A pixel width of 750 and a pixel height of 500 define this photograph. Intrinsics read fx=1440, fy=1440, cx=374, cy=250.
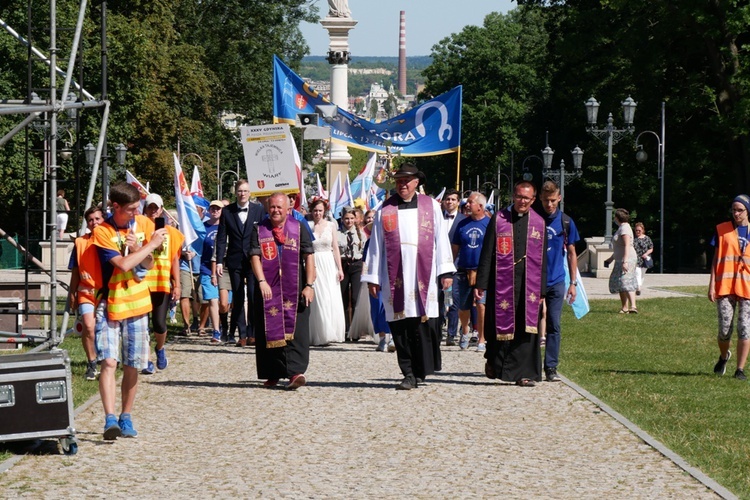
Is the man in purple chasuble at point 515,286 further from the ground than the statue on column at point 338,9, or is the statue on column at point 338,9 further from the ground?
the statue on column at point 338,9

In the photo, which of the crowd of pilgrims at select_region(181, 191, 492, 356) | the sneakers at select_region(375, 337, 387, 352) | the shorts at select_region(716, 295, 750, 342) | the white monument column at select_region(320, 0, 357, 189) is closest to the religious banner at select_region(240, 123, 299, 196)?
the crowd of pilgrims at select_region(181, 191, 492, 356)

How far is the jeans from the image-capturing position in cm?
1288

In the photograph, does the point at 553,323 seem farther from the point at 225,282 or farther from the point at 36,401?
the point at 36,401

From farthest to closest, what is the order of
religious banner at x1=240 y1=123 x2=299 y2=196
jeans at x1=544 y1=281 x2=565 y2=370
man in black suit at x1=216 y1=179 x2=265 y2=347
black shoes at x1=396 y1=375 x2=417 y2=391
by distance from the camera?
man in black suit at x1=216 y1=179 x2=265 y2=347 → religious banner at x1=240 y1=123 x2=299 y2=196 → jeans at x1=544 y1=281 x2=565 y2=370 → black shoes at x1=396 y1=375 x2=417 y2=391

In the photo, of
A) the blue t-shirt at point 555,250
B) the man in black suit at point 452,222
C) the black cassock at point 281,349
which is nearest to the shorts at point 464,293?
the man in black suit at point 452,222

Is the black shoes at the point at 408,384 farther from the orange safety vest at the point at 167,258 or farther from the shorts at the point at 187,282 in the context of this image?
the shorts at the point at 187,282

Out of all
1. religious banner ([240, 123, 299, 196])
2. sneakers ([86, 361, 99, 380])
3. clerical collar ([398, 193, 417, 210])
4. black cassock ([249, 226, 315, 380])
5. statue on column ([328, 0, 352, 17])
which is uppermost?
statue on column ([328, 0, 352, 17])

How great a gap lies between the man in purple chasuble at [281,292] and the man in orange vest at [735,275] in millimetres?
3653

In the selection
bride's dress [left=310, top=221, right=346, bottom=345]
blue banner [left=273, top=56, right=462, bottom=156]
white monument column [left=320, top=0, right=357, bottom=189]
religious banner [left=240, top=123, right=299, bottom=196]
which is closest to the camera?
religious banner [left=240, top=123, right=299, bottom=196]

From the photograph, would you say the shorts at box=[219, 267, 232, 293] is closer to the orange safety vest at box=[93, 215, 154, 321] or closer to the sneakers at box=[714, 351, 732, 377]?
the sneakers at box=[714, 351, 732, 377]

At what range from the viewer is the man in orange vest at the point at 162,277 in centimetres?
1132

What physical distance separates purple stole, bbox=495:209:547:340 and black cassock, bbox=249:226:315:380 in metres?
1.67

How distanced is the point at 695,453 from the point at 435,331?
4011mm

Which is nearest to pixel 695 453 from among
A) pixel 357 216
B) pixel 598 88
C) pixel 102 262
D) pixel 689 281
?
pixel 102 262
